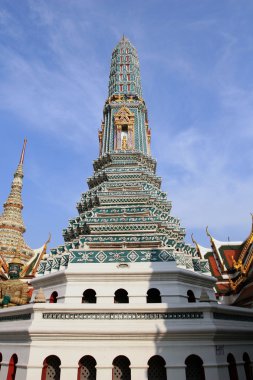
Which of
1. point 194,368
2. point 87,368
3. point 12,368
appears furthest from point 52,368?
point 194,368

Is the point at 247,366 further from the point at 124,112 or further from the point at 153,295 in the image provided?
the point at 124,112

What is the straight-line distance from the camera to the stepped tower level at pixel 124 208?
16078 mm

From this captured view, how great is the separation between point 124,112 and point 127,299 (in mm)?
16695

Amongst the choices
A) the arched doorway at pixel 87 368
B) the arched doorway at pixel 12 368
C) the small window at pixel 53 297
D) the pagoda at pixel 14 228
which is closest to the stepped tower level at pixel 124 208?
the small window at pixel 53 297

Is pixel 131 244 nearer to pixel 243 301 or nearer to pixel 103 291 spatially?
pixel 103 291

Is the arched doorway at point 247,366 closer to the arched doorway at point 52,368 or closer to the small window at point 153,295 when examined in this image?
the small window at point 153,295

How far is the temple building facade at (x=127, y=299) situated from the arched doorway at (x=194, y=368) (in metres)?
0.04

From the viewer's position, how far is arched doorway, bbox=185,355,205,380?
11.0 m

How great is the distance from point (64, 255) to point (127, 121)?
44.8ft

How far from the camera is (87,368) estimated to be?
36.5 feet

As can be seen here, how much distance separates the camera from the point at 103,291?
1466cm

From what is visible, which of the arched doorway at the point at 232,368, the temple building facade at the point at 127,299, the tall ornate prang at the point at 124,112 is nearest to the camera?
the temple building facade at the point at 127,299

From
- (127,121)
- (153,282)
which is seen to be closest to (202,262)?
(153,282)

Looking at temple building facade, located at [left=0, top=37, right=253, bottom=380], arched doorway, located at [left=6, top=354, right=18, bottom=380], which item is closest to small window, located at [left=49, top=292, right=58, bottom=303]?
A: temple building facade, located at [left=0, top=37, right=253, bottom=380]
